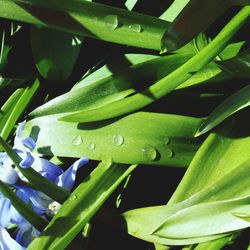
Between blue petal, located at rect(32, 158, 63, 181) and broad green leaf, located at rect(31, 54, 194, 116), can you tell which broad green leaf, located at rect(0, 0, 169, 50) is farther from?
blue petal, located at rect(32, 158, 63, 181)

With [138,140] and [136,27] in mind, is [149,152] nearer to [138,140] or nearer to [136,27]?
[138,140]

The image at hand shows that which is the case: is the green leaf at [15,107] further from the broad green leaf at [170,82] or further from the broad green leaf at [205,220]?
the broad green leaf at [205,220]

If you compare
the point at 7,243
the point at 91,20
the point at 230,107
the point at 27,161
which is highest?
the point at 91,20

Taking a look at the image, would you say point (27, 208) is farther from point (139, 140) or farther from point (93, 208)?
point (139, 140)

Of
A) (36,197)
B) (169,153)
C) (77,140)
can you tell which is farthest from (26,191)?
(169,153)

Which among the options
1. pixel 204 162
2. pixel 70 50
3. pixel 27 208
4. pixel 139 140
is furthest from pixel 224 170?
pixel 70 50

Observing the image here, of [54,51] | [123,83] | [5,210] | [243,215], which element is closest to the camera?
[243,215]
